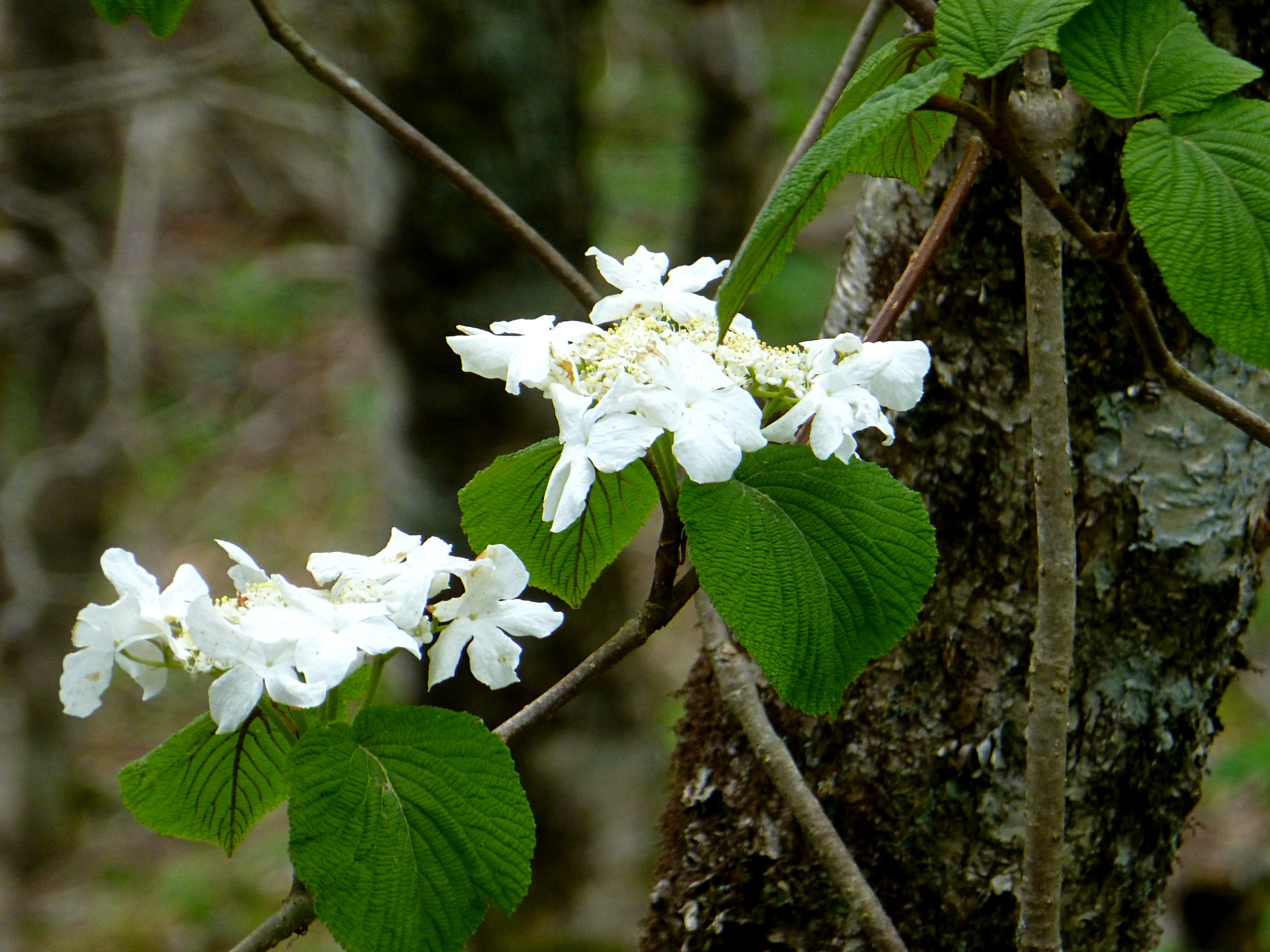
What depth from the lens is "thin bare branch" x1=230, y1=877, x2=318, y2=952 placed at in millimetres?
614

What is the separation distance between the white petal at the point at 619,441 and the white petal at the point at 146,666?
11.7 inches

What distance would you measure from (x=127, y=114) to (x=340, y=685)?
5.35 m

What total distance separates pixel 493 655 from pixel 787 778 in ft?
1.13

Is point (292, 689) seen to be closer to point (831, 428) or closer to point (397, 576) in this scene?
point (397, 576)

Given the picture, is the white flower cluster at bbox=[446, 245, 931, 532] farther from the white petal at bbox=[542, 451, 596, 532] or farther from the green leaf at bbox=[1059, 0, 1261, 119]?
the green leaf at bbox=[1059, 0, 1261, 119]

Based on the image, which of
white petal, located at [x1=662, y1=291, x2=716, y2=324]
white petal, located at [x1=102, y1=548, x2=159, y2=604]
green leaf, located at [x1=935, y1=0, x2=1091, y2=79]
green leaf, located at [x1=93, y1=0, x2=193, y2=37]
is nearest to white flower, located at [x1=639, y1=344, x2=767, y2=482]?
white petal, located at [x1=662, y1=291, x2=716, y2=324]

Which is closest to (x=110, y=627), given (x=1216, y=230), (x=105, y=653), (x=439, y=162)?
(x=105, y=653)

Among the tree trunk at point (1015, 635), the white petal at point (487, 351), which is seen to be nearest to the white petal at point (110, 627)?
the white petal at point (487, 351)

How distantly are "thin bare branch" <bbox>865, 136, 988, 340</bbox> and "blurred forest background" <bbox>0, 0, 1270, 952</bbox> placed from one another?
2.52 ft

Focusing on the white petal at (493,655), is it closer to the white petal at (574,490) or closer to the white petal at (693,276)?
the white petal at (574,490)

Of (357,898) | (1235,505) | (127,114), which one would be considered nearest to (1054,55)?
(1235,505)

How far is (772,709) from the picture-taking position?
1027mm

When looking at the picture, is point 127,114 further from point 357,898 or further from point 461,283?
point 357,898

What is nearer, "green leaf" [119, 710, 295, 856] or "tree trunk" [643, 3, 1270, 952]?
"green leaf" [119, 710, 295, 856]
